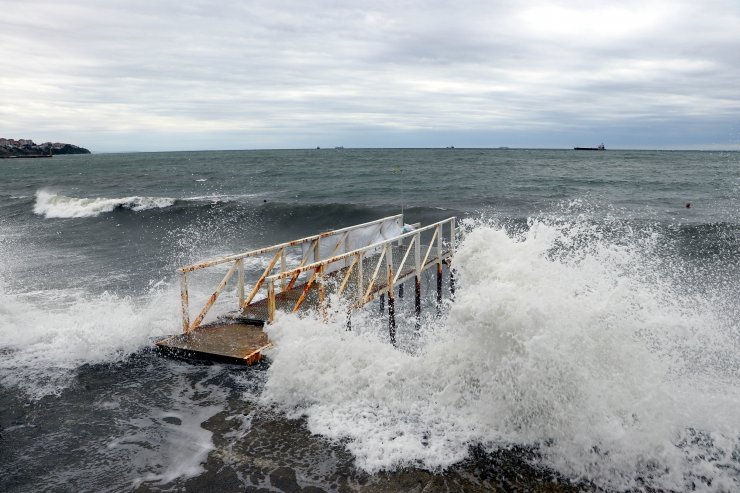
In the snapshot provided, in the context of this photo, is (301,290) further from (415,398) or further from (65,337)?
(415,398)

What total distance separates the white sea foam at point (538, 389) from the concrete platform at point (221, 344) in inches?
18.4

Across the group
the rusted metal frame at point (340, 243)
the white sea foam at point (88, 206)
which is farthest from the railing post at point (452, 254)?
the white sea foam at point (88, 206)

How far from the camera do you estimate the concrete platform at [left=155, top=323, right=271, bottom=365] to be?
8352 mm

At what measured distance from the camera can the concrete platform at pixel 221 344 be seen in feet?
27.4

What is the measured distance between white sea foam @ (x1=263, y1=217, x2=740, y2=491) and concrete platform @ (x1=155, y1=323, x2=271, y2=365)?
466 millimetres

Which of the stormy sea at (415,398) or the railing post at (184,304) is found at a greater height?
the railing post at (184,304)

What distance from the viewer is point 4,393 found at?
25.8ft

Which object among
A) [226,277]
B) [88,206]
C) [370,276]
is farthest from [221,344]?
[88,206]

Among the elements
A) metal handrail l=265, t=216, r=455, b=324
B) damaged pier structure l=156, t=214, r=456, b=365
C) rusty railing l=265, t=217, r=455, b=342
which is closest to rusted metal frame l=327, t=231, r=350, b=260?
damaged pier structure l=156, t=214, r=456, b=365

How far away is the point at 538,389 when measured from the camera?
664 cm

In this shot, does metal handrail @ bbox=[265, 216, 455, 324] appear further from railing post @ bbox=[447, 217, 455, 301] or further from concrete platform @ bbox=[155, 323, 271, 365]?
concrete platform @ bbox=[155, 323, 271, 365]

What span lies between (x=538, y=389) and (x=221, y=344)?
16.8 feet

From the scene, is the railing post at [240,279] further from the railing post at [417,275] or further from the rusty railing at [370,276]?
the railing post at [417,275]

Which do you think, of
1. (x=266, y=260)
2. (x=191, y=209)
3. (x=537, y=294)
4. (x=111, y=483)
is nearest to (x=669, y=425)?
(x=537, y=294)
